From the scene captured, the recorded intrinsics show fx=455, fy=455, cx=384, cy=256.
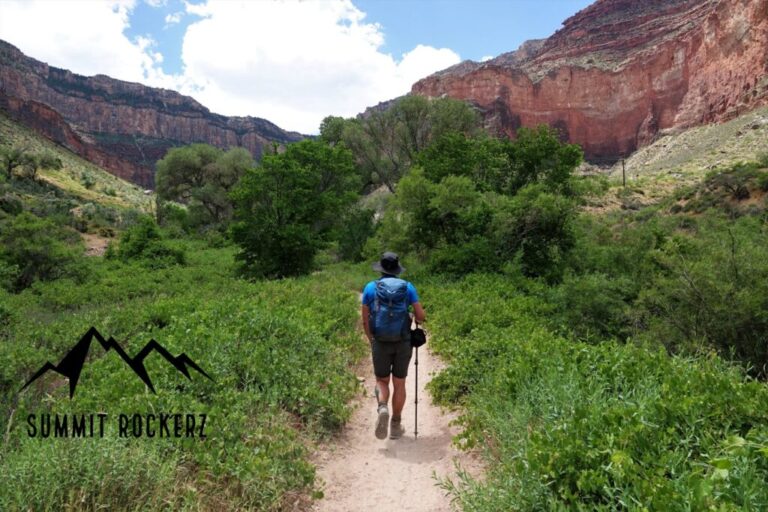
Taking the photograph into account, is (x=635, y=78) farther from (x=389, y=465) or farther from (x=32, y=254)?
(x=389, y=465)

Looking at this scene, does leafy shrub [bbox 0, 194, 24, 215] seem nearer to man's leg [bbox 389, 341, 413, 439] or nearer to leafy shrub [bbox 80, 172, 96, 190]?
man's leg [bbox 389, 341, 413, 439]

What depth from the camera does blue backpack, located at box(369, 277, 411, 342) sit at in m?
5.10

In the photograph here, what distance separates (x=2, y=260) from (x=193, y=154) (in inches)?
1189

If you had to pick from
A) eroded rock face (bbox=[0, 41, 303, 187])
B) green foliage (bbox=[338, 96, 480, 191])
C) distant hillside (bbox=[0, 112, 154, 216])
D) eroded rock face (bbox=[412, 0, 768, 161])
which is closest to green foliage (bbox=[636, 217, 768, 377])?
green foliage (bbox=[338, 96, 480, 191])

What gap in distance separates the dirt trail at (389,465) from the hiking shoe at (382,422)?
0.14m

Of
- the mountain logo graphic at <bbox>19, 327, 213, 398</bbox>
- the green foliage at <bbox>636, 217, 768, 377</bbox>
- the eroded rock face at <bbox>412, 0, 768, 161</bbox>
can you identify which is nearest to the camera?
the mountain logo graphic at <bbox>19, 327, 213, 398</bbox>

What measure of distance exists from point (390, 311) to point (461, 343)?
10.4 feet

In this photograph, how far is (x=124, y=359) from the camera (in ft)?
19.2

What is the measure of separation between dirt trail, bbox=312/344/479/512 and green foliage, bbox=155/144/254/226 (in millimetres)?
39954

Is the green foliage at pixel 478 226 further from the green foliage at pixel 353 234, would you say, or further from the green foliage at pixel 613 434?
the green foliage at pixel 613 434

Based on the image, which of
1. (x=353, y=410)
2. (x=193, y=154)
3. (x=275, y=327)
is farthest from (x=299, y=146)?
(x=193, y=154)

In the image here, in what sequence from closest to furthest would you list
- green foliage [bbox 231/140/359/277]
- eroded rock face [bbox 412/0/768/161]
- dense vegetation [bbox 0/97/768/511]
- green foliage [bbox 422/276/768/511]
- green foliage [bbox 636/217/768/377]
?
green foliage [bbox 422/276/768/511], dense vegetation [bbox 0/97/768/511], green foliage [bbox 636/217/768/377], green foliage [bbox 231/140/359/277], eroded rock face [bbox 412/0/768/161]

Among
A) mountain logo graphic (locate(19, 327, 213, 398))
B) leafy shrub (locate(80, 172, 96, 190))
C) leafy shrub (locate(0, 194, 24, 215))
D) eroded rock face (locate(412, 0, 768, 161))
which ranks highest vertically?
eroded rock face (locate(412, 0, 768, 161))

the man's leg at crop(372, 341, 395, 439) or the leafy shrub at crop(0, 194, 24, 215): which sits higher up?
the leafy shrub at crop(0, 194, 24, 215)
